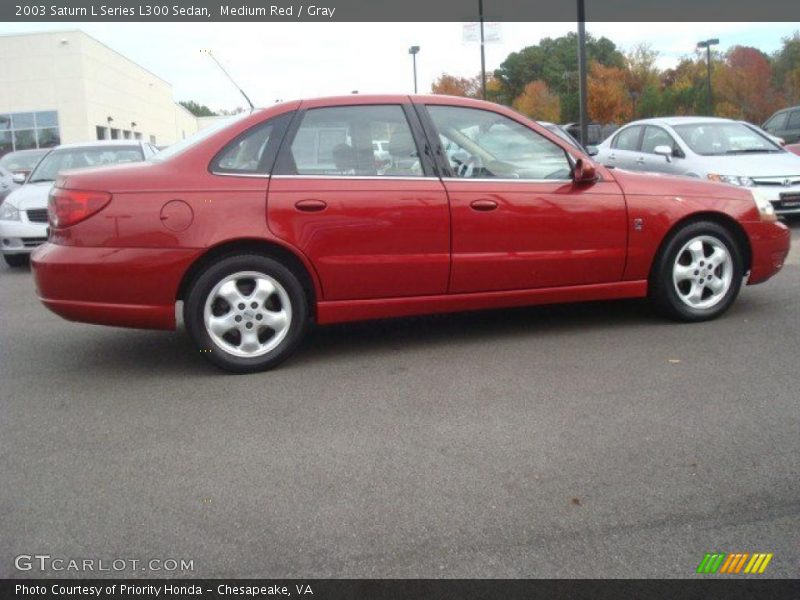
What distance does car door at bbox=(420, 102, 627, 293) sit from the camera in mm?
5297

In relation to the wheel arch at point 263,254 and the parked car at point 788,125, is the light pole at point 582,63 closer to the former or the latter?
the parked car at point 788,125

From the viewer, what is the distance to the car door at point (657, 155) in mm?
11164

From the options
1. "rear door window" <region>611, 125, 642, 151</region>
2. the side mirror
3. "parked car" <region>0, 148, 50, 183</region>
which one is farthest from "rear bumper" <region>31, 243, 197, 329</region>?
"parked car" <region>0, 148, 50, 183</region>

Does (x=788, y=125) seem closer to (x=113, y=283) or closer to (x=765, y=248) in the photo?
(x=765, y=248)

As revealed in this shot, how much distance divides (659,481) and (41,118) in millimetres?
46101

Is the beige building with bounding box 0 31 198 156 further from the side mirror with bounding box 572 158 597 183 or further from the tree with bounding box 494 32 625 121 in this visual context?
the side mirror with bounding box 572 158 597 183

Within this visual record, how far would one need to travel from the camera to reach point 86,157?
36.8 feet

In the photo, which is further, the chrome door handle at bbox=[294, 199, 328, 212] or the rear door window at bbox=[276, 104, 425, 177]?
the rear door window at bbox=[276, 104, 425, 177]

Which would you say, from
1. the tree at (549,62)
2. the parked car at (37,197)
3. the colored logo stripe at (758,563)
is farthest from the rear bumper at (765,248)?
the tree at (549,62)

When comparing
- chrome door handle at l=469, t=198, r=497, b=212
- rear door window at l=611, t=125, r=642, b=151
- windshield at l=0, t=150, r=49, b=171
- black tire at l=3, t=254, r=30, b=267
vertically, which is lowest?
black tire at l=3, t=254, r=30, b=267

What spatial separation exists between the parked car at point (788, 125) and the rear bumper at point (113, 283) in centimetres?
1684

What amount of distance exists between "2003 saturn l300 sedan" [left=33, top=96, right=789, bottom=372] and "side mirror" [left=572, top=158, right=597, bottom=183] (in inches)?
0.4
